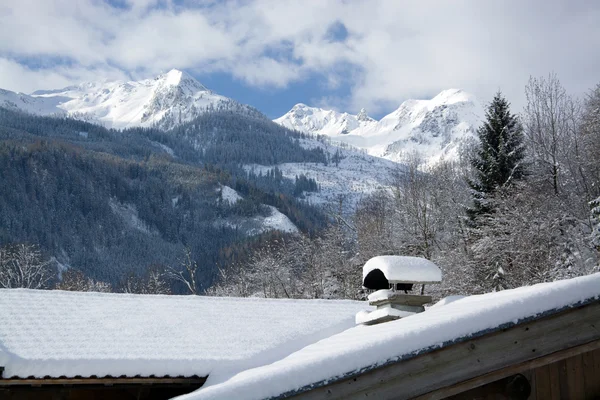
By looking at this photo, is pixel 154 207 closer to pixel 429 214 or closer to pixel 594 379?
pixel 429 214

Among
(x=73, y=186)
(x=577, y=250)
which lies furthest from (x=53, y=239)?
(x=577, y=250)

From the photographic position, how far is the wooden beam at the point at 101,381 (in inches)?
273

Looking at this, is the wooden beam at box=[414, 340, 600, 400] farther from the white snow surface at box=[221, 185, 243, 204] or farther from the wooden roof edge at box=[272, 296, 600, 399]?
the white snow surface at box=[221, 185, 243, 204]

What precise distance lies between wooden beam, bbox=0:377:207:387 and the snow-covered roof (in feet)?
0.24

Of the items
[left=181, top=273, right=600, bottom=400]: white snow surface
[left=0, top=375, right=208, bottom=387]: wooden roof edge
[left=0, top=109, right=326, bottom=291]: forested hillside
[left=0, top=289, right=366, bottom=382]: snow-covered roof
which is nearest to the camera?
[left=181, top=273, right=600, bottom=400]: white snow surface

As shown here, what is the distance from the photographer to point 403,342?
3887 mm

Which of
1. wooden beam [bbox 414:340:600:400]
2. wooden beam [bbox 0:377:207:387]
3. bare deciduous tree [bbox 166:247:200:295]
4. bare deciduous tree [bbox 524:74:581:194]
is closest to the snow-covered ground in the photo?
bare deciduous tree [bbox 166:247:200:295]

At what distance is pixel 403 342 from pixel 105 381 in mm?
4759

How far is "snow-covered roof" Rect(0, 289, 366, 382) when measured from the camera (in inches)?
288

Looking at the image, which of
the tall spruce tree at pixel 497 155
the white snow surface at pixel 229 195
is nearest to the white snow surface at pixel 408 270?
the tall spruce tree at pixel 497 155

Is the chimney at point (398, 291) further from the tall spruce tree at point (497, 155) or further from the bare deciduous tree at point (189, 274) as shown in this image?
the bare deciduous tree at point (189, 274)

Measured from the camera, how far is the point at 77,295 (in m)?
9.81

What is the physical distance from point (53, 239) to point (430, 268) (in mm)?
120384

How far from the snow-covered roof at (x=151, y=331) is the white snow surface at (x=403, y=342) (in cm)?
386
